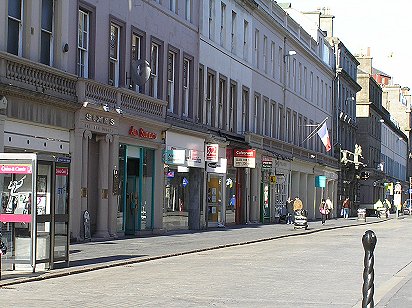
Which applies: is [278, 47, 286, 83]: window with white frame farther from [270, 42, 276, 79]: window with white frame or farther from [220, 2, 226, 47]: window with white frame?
[220, 2, 226, 47]: window with white frame

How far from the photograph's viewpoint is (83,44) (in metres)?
29.5

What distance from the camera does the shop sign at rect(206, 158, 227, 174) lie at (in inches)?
1645

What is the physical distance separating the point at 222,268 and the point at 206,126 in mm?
22190

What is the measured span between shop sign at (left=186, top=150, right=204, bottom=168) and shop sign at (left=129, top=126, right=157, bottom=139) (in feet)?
14.6

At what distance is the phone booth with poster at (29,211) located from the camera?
56.7 feet

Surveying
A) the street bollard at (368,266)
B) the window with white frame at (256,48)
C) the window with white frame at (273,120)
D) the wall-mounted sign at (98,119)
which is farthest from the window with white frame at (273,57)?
the street bollard at (368,266)

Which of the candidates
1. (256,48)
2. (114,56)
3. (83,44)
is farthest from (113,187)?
(256,48)

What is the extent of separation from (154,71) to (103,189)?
24.7ft

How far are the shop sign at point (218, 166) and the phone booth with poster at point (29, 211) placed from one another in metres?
23.7

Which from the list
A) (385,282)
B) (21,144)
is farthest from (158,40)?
(385,282)

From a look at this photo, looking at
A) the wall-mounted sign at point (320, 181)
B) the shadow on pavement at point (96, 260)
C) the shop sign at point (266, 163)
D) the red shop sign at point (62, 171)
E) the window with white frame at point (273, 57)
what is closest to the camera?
the red shop sign at point (62, 171)

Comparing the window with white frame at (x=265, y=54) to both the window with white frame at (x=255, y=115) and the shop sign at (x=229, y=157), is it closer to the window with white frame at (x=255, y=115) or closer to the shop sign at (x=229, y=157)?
the window with white frame at (x=255, y=115)

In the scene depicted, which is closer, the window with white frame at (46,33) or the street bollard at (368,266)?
the street bollard at (368,266)

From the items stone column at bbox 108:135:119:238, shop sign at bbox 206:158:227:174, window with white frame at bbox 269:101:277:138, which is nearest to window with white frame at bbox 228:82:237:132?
shop sign at bbox 206:158:227:174
